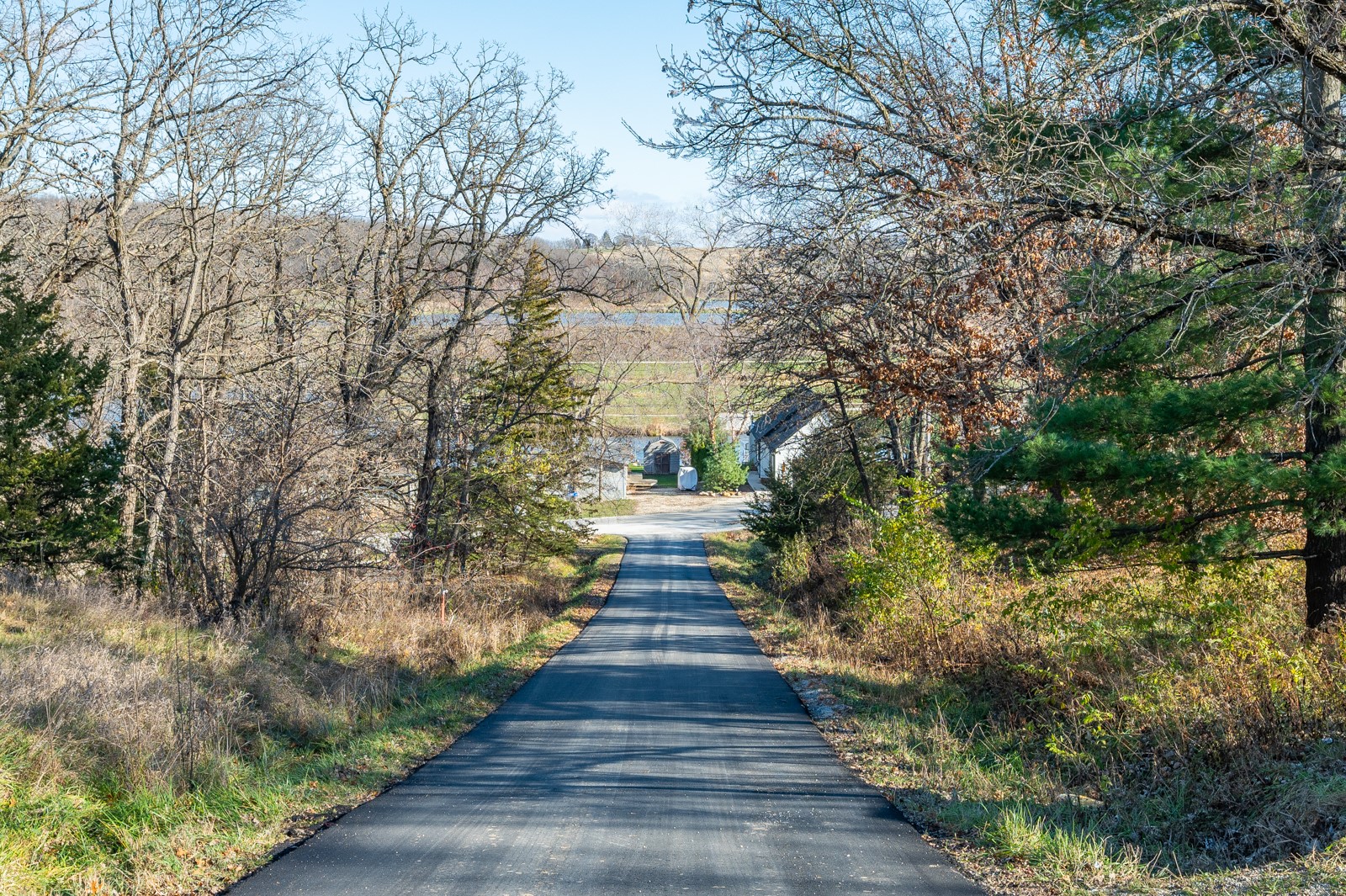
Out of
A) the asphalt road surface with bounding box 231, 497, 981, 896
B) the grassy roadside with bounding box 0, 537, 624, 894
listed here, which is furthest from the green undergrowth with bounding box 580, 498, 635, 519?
the asphalt road surface with bounding box 231, 497, 981, 896

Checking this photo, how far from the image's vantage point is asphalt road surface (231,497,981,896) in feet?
17.6

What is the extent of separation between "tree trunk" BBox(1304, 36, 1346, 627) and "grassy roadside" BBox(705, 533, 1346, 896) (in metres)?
1.77

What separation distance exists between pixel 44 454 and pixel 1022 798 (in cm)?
1323

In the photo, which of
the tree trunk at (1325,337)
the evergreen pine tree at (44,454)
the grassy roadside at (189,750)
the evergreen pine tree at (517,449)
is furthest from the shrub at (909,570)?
the evergreen pine tree at (44,454)

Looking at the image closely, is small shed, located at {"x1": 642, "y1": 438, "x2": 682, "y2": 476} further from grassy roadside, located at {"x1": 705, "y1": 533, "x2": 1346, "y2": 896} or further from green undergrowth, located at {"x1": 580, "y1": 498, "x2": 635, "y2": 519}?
grassy roadside, located at {"x1": 705, "y1": 533, "x2": 1346, "y2": 896}

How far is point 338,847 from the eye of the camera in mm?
5969

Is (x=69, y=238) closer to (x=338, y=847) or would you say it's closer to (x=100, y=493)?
(x=100, y=493)

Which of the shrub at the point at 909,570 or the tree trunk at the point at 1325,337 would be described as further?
the shrub at the point at 909,570

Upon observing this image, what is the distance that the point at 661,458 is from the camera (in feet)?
237

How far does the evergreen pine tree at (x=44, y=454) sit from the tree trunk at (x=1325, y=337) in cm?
1468

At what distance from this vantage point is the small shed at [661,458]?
7068cm

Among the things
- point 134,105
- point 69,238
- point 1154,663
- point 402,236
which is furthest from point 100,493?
point 1154,663

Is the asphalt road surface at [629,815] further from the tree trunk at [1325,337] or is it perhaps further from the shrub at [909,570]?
the tree trunk at [1325,337]

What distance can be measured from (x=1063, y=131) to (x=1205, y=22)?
4.92 feet
